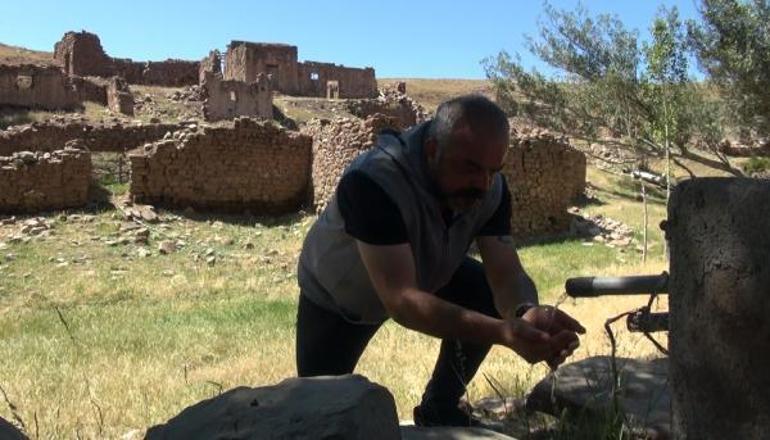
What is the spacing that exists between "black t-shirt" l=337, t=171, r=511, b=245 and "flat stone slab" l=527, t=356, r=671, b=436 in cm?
80

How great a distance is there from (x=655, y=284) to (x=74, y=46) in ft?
124

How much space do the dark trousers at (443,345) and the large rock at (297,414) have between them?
3.27 feet

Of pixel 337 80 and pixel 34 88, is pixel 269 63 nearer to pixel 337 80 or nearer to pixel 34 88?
pixel 337 80

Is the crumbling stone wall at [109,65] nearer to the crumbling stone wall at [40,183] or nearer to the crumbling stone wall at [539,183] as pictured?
the crumbling stone wall at [40,183]

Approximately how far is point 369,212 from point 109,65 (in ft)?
122

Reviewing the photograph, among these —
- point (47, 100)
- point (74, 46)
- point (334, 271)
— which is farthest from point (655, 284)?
point (74, 46)

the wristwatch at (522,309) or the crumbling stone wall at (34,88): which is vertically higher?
the crumbling stone wall at (34,88)

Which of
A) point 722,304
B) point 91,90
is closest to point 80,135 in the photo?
point 91,90

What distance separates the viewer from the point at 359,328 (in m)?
3.38

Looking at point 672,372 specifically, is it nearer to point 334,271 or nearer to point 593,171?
point 334,271

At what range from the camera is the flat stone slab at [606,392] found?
9.57 feet

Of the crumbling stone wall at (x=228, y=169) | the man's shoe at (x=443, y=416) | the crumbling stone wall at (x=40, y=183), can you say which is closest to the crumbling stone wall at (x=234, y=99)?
the crumbling stone wall at (x=228, y=169)

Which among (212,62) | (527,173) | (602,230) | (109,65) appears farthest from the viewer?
(212,62)

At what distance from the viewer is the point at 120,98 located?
92.9 feet
